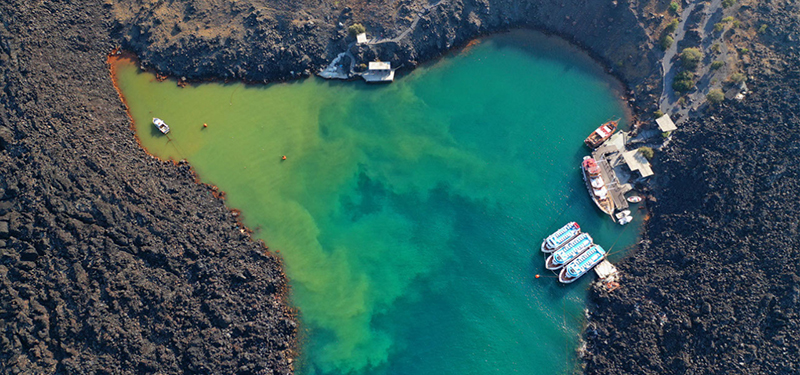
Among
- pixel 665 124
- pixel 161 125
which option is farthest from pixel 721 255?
pixel 161 125

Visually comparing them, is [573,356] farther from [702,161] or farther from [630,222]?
[702,161]

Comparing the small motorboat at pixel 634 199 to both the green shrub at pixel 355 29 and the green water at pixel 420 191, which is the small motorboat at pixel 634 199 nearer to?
the green water at pixel 420 191

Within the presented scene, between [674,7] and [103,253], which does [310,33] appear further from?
[674,7]

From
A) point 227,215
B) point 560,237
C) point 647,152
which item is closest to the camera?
point 560,237

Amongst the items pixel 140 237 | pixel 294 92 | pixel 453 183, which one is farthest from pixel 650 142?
pixel 140 237

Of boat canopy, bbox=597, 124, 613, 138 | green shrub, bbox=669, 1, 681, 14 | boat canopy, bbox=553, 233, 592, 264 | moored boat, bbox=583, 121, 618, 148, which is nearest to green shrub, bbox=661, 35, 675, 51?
green shrub, bbox=669, 1, 681, 14

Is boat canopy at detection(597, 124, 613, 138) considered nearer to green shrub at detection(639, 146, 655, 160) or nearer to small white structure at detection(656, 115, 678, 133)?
green shrub at detection(639, 146, 655, 160)

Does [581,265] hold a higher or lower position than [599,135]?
lower
